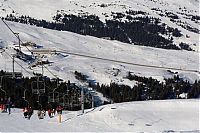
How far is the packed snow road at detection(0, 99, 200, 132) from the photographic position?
3931 centimetres

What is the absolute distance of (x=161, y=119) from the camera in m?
64.3

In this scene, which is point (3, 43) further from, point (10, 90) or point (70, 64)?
point (10, 90)

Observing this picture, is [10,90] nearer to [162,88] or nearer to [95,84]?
[95,84]

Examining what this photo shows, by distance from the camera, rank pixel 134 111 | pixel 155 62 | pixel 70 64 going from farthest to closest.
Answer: pixel 155 62, pixel 70 64, pixel 134 111

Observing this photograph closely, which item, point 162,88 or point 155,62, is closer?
point 162,88

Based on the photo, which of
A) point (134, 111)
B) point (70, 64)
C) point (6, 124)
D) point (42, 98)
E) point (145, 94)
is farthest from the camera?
point (70, 64)

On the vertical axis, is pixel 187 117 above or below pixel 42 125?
below

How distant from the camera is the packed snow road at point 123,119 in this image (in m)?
39.3

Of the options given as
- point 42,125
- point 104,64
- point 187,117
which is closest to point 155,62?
point 104,64

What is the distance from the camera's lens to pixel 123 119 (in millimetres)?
57906

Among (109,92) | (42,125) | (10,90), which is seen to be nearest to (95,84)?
(109,92)

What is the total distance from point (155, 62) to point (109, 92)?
247ft

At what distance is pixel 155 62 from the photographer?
192000mm

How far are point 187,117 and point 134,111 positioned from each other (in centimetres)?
803
